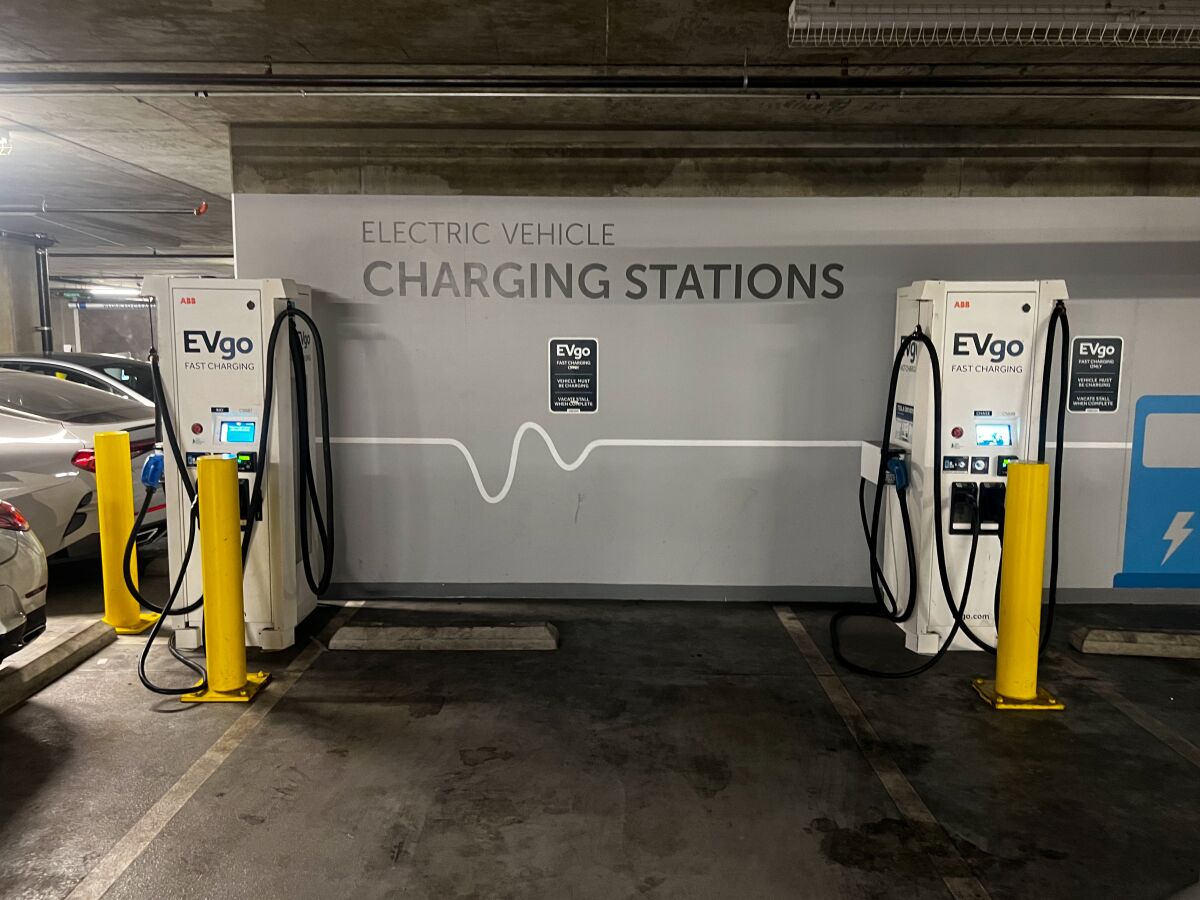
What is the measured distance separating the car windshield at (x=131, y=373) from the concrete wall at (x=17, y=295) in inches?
224

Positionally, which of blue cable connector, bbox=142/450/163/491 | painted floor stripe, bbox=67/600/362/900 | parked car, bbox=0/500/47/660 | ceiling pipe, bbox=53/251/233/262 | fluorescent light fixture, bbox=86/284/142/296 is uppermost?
fluorescent light fixture, bbox=86/284/142/296

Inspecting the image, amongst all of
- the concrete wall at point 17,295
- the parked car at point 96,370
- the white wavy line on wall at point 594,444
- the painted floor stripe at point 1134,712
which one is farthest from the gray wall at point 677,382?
the concrete wall at point 17,295

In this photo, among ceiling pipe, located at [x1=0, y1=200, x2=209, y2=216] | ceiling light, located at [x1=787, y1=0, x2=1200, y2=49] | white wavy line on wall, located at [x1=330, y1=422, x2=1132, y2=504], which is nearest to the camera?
ceiling light, located at [x1=787, y1=0, x2=1200, y2=49]

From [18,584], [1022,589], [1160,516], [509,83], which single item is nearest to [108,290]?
[18,584]

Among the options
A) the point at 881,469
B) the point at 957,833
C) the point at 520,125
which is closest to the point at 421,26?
the point at 520,125

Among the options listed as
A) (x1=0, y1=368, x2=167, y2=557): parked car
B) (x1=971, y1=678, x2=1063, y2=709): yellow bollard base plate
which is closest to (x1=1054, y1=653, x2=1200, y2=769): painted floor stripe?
(x1=971, y1=678, x2=1063, y2=709): yellow bollard base plate

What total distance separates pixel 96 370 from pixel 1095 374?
8489 mm

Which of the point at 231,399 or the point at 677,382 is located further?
the point at 677,382

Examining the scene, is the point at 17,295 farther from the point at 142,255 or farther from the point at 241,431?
the point at 241,431

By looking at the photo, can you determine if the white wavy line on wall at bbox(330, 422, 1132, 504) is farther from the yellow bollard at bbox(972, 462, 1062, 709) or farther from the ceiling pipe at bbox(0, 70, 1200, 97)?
the ceiling pipe at bbox(0, 70, 1200, 97)

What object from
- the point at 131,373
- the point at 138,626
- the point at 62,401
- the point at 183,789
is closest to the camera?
the point at 183,789

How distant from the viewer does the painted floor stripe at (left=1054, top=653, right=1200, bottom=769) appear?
11.7 feet

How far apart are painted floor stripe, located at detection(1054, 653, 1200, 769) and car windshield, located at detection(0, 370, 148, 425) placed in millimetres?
6535

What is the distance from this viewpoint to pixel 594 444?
5.32 m
